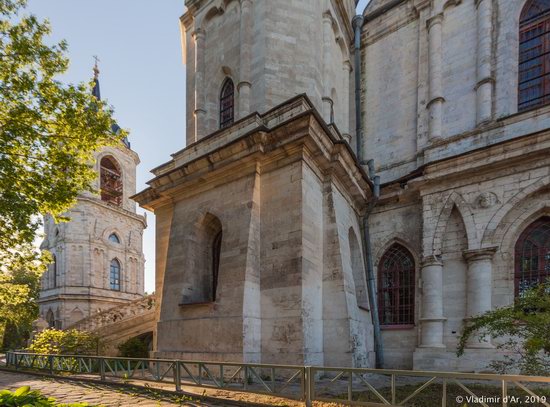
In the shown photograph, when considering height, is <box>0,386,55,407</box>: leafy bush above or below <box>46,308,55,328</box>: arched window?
above

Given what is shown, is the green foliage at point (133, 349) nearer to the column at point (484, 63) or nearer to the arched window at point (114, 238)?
the column at point (484, 63)

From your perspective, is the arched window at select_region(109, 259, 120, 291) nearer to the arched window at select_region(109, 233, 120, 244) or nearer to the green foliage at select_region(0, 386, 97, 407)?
the arched window at select_region(109, 233, 120, 244)

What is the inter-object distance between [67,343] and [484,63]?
1835cm

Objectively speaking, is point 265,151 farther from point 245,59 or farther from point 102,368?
point 102,368

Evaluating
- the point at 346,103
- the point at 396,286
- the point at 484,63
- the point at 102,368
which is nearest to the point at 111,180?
the point at 346,103

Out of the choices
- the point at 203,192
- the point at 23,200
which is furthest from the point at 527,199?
the point at 23,200

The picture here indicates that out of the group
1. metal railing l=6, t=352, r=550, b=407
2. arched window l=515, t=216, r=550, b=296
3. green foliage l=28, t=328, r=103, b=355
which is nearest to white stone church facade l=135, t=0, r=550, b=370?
arched window l=515, t=216, r=550, b=296

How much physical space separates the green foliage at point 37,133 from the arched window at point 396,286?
10034 mm

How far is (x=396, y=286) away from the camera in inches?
470

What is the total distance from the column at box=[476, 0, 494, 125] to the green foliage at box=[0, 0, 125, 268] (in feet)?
38.5

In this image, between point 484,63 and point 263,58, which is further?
point 484,63

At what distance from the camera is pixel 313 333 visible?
8.05 meters

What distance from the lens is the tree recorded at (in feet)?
28.4

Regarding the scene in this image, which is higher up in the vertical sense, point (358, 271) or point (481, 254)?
point (481, 254)
